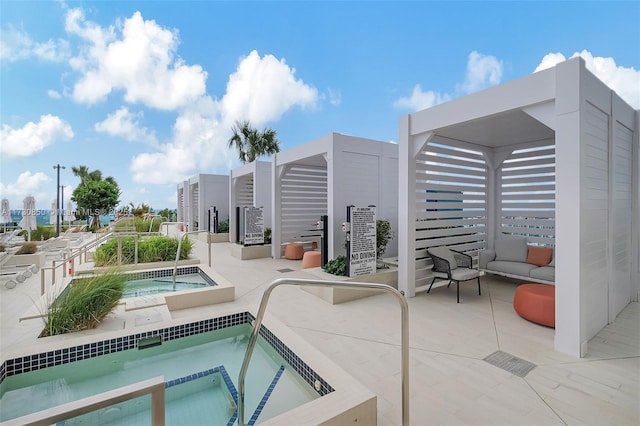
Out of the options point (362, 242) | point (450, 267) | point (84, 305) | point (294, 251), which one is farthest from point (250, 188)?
point (84, 305)

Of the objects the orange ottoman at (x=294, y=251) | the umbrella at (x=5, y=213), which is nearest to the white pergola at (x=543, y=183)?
the orange ottoman at (x=294, y=251)

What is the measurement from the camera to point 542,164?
6.38 meters

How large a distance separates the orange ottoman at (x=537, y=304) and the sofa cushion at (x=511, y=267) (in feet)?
4.37

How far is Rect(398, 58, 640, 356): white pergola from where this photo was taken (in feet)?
11.0

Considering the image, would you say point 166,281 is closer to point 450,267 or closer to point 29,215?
point 450,267

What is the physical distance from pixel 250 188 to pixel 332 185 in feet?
25.1

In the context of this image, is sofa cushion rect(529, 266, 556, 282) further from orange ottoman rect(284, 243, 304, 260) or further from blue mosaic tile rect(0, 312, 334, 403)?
orange ottoman rect(284, 243, 304, 260)

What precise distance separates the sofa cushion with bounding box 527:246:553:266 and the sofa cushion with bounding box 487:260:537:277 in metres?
0.15

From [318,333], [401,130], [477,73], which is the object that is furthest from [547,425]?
[477,73]

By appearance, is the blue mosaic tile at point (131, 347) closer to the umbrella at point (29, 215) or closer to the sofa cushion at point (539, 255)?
the sofa cushion at point (539, 255)

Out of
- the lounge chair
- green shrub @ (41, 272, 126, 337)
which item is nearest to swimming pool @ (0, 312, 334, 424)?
green shrub @ (41, 272, 126, 337)

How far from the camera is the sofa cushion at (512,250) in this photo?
20.2 feet

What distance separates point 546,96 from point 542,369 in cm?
297

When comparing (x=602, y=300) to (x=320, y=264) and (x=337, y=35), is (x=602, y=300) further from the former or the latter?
(x=337, y=35)
